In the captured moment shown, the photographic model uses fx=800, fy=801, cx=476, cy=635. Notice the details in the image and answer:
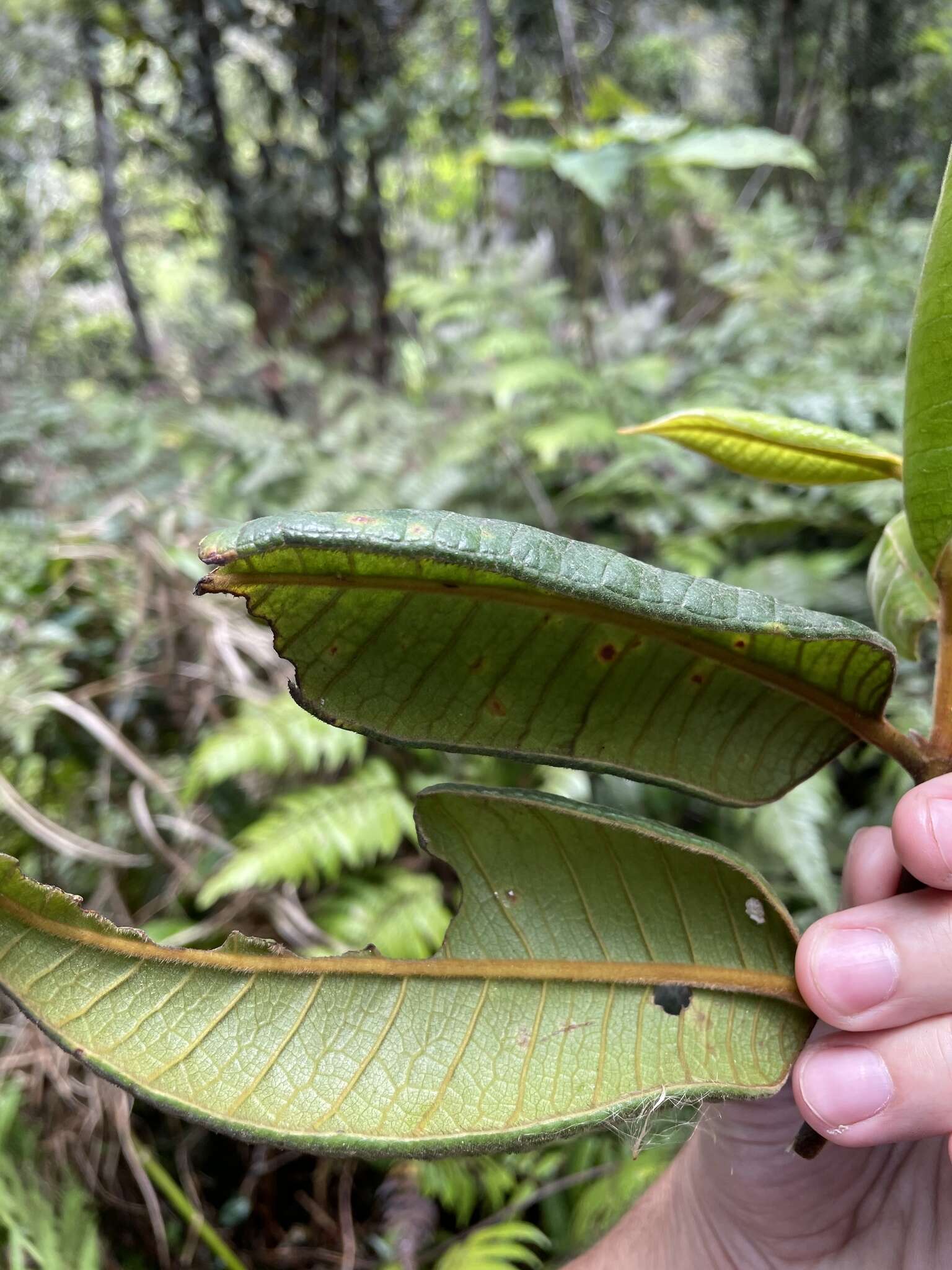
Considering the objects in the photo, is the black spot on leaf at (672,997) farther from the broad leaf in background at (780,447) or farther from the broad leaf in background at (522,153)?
the broad leaf in background at (522,153)

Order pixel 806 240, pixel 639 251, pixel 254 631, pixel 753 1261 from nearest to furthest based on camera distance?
pixel 753 1261 → pixel 254 631 → pixel 806 240 → pixel 639 251

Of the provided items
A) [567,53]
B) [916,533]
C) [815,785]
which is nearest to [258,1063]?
[916,533]

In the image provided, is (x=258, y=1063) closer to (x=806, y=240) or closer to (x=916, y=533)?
(x=916, y=533)

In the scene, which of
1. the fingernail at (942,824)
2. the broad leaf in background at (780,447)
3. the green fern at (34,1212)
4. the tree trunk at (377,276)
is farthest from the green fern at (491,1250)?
the tree trunk at (377,276)

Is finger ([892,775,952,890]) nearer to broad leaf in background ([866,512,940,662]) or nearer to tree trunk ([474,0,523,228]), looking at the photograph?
broad leaf in background ([866,512,940,662])

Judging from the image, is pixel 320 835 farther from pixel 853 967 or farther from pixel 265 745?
pixel 853 967

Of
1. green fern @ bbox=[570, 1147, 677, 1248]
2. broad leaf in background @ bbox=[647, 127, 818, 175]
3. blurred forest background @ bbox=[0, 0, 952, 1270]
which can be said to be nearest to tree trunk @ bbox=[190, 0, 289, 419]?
blurred forest background @ bbox=[0, 0, 952, 1270]

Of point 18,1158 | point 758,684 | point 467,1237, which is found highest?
point 758,684
